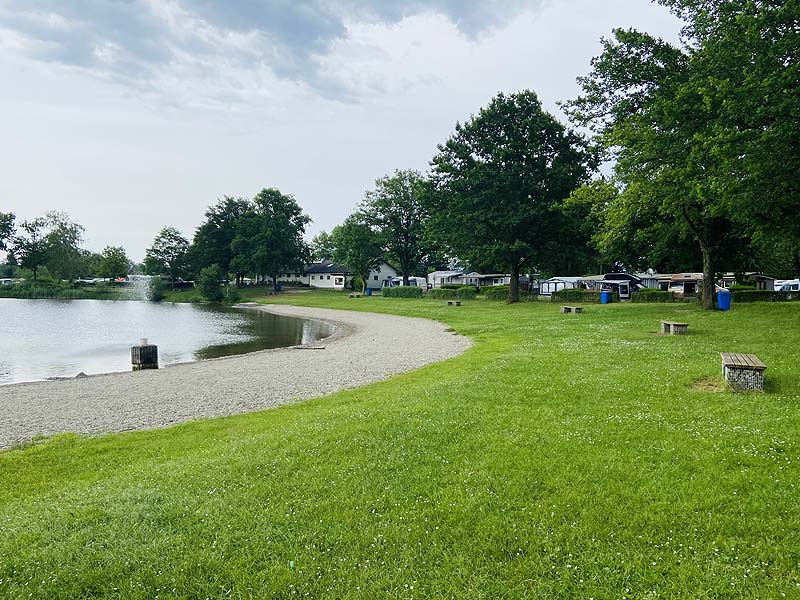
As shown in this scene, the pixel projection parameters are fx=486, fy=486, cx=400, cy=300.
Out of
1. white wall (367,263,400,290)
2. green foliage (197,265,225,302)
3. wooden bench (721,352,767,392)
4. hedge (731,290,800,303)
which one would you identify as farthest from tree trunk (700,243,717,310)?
white wall (367,263,400,290)

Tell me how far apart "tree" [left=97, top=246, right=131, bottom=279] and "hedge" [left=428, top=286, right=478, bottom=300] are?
2966 inches

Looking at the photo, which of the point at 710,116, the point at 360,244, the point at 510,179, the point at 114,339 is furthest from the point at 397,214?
the point at 710,116

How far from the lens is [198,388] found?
13.3 meters

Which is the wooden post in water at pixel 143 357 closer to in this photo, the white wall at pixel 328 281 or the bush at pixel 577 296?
the bush at pixel 577 296

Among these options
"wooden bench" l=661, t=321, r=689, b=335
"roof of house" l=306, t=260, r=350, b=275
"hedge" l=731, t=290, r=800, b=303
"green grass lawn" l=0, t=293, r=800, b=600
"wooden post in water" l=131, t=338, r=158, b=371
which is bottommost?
"wooden post in water" l=131, t=338, r=158, b=371

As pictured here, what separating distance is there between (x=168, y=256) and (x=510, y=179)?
7011cm

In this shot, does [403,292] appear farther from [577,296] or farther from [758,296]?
[758,296]

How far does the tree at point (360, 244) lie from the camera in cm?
7488

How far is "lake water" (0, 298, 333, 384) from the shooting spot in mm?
20328

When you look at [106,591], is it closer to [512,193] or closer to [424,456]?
[424,456]

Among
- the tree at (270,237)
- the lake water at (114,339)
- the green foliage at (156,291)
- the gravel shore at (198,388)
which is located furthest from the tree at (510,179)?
the green foliage at (156,291)

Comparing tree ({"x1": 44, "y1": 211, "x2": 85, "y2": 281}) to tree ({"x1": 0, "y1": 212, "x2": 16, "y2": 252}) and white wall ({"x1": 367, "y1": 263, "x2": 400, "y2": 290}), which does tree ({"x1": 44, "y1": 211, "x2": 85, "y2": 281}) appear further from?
white wall ({"x1": 367, "y1": 263, "x2": 400, "y2": 290})

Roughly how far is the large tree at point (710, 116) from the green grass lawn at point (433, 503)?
11642 mm

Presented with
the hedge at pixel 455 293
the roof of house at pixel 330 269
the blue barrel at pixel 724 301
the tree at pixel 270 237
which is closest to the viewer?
the blue barrel at pixel 724 301
